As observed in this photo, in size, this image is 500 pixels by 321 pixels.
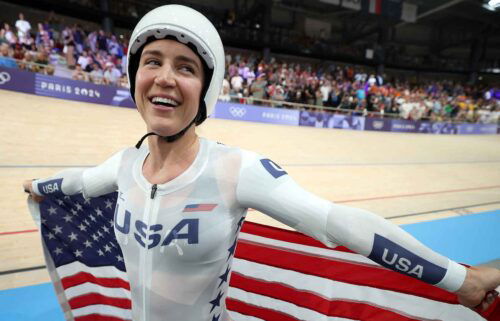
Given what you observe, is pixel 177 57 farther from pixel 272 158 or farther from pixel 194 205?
pixel 272 158

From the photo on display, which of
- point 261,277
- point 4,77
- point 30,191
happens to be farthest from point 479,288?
point 4,77

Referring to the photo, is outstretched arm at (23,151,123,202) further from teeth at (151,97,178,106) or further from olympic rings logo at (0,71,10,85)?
olympic rings logo at (0,71,10,85)

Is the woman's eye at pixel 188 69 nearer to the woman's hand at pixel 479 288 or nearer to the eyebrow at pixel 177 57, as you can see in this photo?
the eyebrow at pixel 177 57

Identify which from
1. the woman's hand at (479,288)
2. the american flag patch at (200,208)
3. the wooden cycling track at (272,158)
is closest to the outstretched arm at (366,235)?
the woman's hand at (479,288)

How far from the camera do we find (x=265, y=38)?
73.4 ft

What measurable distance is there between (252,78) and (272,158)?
370 inches

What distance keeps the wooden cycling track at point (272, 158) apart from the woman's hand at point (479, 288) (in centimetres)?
288

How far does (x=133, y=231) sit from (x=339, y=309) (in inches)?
43.9

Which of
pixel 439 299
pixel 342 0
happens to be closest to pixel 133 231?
A: pixel 439 299

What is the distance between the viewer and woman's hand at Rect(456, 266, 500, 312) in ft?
3.51

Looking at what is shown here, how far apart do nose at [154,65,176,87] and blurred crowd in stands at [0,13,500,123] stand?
1175cm

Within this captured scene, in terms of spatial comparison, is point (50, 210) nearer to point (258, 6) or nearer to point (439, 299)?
point (439, 299)

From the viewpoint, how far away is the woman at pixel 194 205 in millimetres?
1092

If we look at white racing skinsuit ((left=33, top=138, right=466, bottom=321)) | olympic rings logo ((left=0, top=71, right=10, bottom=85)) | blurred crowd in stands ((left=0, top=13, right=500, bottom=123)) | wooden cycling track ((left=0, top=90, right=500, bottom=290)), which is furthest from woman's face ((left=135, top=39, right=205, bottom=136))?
blurred crowd in stands ((left=0, top=13, right=500, bottom=123))
